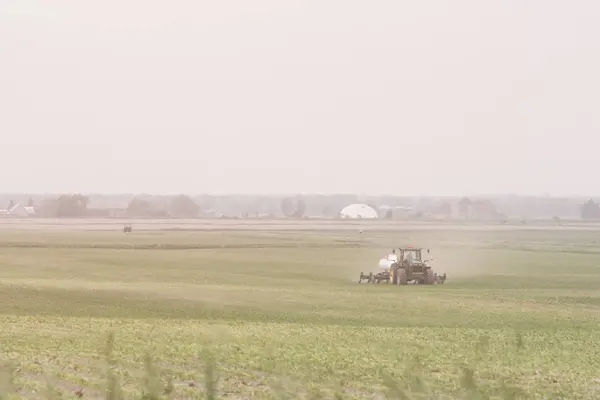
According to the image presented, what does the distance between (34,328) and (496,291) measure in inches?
1204

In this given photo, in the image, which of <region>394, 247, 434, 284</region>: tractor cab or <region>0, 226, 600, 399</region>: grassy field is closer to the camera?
<region>0, 226, 600, 399</region>: grassy field

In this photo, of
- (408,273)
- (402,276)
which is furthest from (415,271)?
(402,276)

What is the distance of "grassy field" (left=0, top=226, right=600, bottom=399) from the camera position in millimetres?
22281

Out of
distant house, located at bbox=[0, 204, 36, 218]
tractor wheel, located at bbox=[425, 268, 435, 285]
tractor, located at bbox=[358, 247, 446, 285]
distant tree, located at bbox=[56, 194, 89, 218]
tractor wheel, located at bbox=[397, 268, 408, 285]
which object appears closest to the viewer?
tractor wheel, located at bbox=[397, 268, 408, 285]

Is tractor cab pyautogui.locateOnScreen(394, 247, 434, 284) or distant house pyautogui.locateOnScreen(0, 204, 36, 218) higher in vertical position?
distant house pyautogui.locateOnScreen(0, 204, 36, 218)

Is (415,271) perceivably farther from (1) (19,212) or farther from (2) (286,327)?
(1) (19,212)

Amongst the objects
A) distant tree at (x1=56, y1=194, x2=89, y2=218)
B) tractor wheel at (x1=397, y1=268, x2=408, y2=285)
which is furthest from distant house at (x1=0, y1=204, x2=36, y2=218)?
tractor wheel at (x1=397, y1=268, x2=408, y2=285)

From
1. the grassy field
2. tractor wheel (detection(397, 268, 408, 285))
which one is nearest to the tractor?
tractor wheel (detection(397, 268, 408, 285))

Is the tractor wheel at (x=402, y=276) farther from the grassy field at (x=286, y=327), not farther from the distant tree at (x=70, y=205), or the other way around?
the distant tree at (x=70, y=205)

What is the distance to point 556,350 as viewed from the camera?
30.1 meters

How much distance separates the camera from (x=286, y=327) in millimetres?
36062

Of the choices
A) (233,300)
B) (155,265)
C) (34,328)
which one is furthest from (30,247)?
(34,328)

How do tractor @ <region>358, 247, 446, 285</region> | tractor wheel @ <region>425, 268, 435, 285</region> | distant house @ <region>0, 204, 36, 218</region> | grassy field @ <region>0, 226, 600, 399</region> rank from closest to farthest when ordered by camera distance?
1. grassy field @ <region>0, 226, 600, 399</region>
2. tractor @ <region>358, 247, 446, 285</region>
3. tractor wheel @ <region>425, 268, 435, 285</region>
4. distant house @ <region>0, 204, 36, 218</region>

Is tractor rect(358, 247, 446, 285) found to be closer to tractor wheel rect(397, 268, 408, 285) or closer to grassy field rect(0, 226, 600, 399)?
tractor wheel rect(397, 268, 408, 285)
